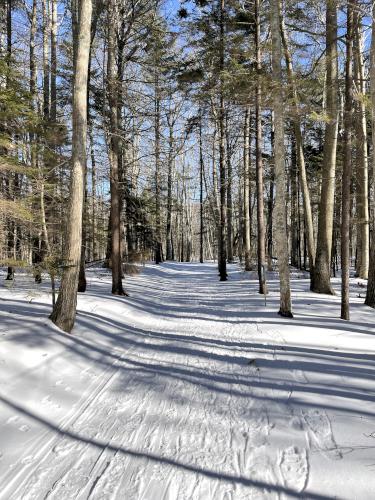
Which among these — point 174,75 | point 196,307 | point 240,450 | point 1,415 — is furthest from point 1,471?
point 174,75

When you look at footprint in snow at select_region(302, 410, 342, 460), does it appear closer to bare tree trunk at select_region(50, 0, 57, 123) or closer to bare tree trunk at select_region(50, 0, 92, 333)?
bare tree trunk at select_region(50, 0, 92, 333)

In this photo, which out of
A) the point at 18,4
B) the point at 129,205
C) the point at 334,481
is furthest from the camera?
the point at 129,205

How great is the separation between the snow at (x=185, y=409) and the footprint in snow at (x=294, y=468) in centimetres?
1

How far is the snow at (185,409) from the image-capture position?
10.8 feet

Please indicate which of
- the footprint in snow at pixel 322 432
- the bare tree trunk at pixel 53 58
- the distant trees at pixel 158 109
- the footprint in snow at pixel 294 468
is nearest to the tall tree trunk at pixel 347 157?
the distant trees at pixel 158 109

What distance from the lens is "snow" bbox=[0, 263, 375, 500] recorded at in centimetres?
330

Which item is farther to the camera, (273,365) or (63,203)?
(63,203)

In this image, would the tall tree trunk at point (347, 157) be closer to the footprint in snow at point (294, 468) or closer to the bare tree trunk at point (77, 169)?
Answer: the bare tree trunk at point (77, 169)

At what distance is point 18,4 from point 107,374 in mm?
16381

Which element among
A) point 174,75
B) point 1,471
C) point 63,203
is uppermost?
point 174,75

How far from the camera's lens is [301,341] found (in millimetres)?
7605

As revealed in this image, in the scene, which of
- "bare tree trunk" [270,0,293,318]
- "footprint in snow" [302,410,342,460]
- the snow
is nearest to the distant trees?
"bare tree trunk" [270,0,293,318]

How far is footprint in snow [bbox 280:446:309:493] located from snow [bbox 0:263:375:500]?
0.01 meters

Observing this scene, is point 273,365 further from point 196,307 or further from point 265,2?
point 265,2
